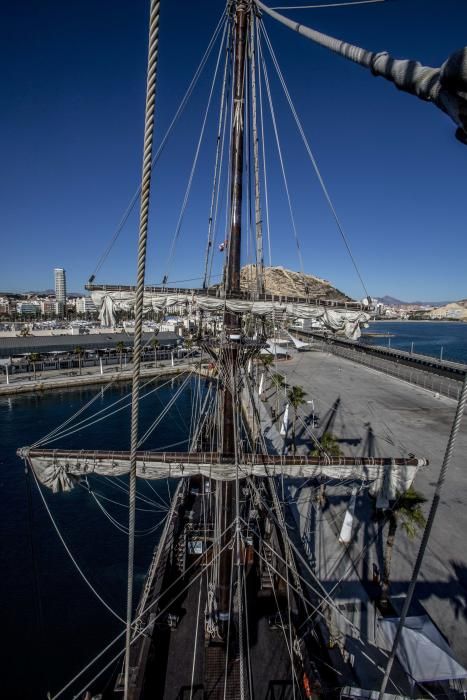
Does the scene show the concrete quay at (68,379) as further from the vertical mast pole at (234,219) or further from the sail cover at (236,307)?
the vertical mast pole at (234,219)

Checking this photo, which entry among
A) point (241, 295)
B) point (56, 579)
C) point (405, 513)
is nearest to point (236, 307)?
point (241, 295)

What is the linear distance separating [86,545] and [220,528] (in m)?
10.1

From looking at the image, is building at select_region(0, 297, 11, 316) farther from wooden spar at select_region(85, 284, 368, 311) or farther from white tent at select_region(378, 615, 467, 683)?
white tent at select_region(378, 615, 467, 683)

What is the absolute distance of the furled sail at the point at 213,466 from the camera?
9.05 metres

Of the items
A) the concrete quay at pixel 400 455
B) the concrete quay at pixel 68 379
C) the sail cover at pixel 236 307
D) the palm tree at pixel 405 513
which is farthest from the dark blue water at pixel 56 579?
the concrete quay at pixel 68 379

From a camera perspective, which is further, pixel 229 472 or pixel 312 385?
pixel 312 385

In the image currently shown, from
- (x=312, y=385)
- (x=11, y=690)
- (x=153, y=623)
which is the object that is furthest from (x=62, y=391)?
(x=153, y=623)

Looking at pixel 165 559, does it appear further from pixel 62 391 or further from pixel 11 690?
pixel 62 391

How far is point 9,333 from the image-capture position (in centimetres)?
6712

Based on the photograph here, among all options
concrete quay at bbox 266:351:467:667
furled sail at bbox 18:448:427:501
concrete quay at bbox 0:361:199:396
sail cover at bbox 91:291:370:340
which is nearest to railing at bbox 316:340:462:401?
concrete quay at bbox 266:351:467:667

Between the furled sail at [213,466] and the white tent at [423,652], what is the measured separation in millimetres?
2721

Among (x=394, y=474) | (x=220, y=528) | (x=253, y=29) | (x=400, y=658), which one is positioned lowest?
(x=400, y=658)

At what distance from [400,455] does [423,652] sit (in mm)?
13070

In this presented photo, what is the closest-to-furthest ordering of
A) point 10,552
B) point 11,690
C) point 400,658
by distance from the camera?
point 400,658 → point 11,690 → point 10,552
